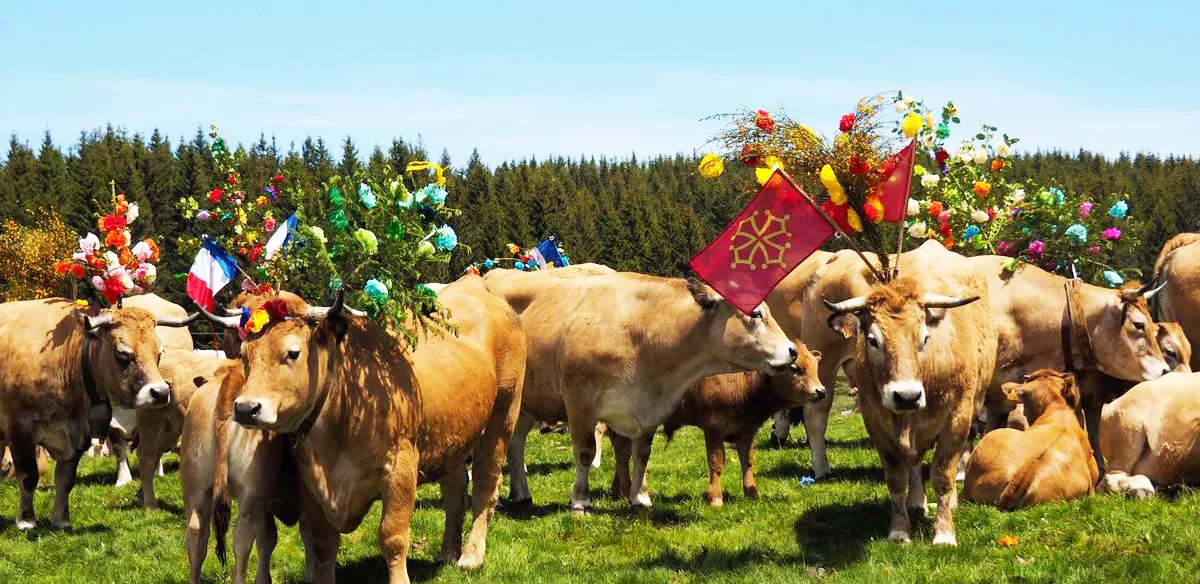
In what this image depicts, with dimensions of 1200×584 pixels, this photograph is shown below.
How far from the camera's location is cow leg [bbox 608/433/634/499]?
12.6m

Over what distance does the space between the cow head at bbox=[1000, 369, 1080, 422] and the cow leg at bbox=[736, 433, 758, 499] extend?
281 centimetres

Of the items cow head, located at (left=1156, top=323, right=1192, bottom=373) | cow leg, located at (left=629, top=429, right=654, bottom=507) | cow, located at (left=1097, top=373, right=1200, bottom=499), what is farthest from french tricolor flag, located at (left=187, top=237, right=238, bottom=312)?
cow head, located at (left=1156, top=323, right=1192, bottom=373)

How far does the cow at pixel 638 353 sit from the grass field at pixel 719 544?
0.95 meters

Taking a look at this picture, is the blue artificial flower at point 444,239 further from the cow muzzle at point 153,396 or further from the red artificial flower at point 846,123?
the cow muzzle at point 153,396

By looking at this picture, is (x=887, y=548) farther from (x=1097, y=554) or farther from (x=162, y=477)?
(x=162, y=477)

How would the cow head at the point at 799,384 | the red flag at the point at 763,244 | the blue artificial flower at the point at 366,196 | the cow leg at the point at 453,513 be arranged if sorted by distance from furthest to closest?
the cow head at the point at 799,384 → the red flag at the point at 763,244 → the cow leg at the point at 453,513 → the blue artificial flower at the point at 366,196

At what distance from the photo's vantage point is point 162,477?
1566 cm

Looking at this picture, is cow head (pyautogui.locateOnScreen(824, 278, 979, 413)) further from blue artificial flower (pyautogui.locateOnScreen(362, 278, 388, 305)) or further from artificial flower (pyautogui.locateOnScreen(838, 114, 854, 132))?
blue artificial flower (pyautogui.locateOnScreen(362, 278, 388, 305))

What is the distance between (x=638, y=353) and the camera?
11867 mm

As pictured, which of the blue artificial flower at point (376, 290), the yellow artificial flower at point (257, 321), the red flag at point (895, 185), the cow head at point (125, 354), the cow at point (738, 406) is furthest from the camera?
the cow at point (738, 406)

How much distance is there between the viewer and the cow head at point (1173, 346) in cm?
1376

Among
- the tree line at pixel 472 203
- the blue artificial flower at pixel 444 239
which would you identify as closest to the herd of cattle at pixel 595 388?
the blue artificial flower at pixel 444 239

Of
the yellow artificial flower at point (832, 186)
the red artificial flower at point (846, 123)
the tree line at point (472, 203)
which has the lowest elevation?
the tree line at point (472, 203)

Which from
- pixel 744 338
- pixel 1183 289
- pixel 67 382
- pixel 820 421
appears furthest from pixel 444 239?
pixel 1183 289
